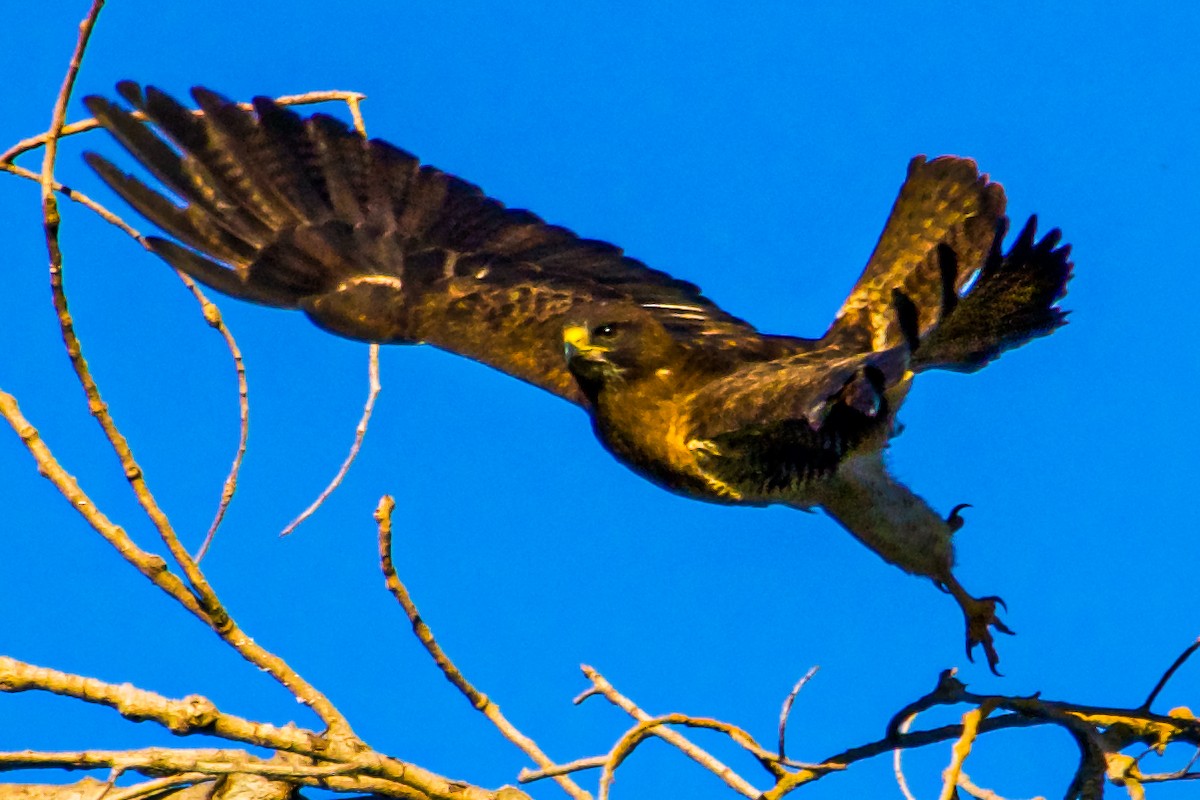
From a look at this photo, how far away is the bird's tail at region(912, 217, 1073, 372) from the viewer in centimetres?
370

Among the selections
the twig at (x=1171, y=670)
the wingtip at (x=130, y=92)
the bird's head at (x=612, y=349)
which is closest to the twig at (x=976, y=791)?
the twig at (x=1171, y=670)

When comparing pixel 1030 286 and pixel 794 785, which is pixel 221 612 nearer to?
pixel 794 785

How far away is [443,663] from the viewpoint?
8.90 ft

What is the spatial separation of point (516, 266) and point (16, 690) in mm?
3558

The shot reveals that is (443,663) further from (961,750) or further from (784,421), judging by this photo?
(784,421)

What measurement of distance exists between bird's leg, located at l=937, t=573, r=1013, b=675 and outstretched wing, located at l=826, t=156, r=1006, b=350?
2.91 feet

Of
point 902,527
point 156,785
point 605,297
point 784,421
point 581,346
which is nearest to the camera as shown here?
point 156,785

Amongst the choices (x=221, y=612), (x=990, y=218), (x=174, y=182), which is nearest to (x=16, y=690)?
(x=221, y=612)

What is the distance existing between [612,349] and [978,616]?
5.28 ft

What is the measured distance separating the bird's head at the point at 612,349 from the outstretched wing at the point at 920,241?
654 mm

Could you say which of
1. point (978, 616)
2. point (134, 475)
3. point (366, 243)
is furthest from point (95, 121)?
point (978, 616)

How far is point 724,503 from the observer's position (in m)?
4.60

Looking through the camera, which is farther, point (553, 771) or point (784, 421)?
point (784, 421)

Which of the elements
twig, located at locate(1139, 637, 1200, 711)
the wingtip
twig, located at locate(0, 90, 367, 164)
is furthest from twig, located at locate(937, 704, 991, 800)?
the wingtip
